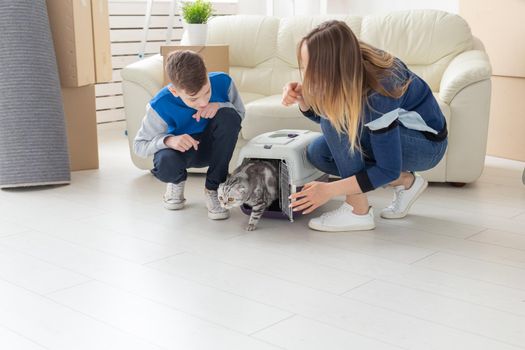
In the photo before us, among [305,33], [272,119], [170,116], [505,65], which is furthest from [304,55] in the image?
[505,65]

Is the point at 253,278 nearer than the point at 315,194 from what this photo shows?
Yes

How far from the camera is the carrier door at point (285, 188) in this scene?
2742 millimetres

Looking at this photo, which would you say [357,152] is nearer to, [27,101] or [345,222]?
[345,222]

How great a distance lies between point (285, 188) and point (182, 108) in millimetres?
526

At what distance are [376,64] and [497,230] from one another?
831mm

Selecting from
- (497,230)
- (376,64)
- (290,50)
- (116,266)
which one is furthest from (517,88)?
(116,266)

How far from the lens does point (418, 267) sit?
231cm

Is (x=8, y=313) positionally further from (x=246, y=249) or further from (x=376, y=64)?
(x=376, y=64)

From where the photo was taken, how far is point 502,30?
405cm

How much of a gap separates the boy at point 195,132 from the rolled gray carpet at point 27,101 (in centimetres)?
71

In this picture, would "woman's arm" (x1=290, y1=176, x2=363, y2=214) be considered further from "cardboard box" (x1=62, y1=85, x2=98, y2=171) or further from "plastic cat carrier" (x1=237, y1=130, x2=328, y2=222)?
"cardboard box" (x1=62, y1=85, x2=98, y2=171)

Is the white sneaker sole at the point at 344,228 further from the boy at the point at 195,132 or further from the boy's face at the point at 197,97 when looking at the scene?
the boy's face at the point at 197,97

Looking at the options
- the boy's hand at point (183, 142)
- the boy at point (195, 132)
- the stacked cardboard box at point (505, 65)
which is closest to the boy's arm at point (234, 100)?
the boy at point (195, 132)

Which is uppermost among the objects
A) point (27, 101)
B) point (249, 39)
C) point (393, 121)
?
point (249, 39)
